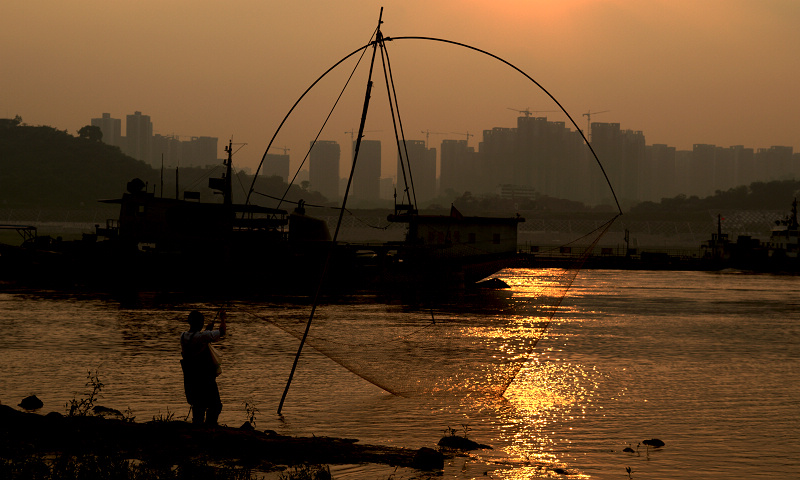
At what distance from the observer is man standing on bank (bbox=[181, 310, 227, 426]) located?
12484 mm

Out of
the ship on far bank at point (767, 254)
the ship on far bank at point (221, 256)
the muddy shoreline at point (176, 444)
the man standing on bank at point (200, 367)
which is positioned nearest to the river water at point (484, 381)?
the muddy shoreline at point (176, 444)

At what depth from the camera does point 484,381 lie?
2312 centimetres

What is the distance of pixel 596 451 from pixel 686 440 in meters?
2.17

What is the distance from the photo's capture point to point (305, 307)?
48750 mm

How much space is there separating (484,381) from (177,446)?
39.4 feet

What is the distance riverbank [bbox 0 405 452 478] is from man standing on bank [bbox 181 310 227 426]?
32cm

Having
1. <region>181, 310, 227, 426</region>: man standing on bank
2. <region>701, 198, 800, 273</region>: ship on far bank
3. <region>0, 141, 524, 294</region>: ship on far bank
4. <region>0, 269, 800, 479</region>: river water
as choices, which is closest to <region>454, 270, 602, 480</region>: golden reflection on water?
<region>0, 269, 800, 479</region>: river water

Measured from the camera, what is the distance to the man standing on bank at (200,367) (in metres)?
12.5

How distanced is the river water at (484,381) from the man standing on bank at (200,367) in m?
2.45

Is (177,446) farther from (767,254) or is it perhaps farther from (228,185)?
(767,254)

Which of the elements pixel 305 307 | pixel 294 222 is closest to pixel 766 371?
pixel 305 307

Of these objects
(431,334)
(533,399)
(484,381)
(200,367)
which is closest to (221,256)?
(431,334)

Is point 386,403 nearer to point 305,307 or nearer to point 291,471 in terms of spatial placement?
point 291,471

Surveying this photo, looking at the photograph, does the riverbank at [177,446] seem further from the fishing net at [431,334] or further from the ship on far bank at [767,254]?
the ship on far bank at [767,254]
